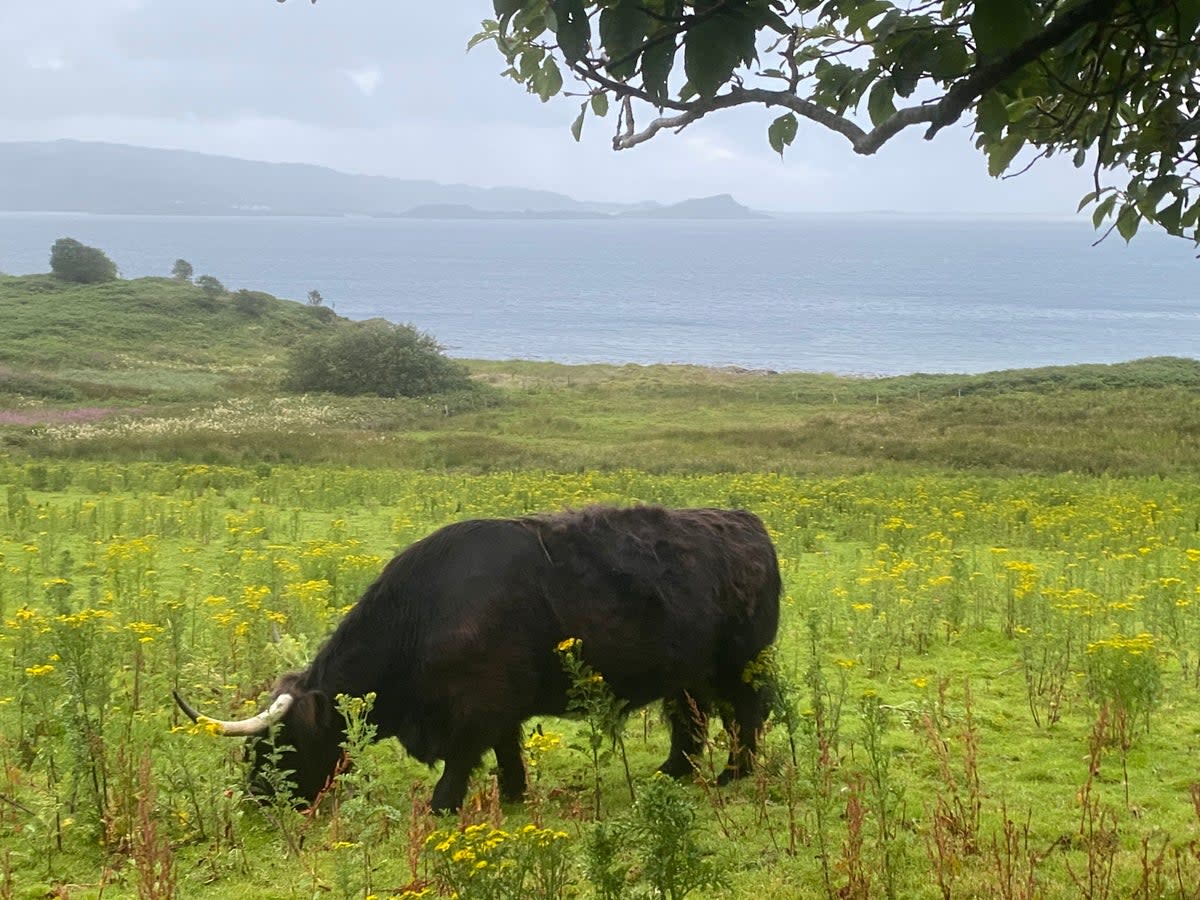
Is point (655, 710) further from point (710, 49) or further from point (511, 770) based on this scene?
point (710, 49)

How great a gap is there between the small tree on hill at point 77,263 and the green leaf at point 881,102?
9047cm

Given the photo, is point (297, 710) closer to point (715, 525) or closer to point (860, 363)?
point (715, 525)

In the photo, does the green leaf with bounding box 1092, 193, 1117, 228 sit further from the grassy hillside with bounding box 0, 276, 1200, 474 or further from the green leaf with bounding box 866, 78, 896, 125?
the grassy hillside with bounding box 0, 276, 1200, 474

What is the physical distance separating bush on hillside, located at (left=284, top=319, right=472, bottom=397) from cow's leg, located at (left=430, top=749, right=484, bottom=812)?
153 feet

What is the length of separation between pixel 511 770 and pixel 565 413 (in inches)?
1542

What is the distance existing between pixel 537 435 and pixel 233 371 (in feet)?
92.1

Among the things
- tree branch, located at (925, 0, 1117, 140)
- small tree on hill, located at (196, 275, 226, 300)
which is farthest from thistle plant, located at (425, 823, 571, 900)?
small tree on hill, located at (196, 275, 226, 300)

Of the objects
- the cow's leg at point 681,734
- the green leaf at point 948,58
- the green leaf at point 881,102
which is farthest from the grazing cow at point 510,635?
the green leaf at point 948,58

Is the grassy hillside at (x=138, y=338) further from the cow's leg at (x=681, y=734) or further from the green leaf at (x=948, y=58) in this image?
the green leaf at (x=948, y=58)

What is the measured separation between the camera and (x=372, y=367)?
5406 cm

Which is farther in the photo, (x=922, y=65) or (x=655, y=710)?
(x=655, y=710)

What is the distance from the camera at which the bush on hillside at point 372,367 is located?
53375 millimetres

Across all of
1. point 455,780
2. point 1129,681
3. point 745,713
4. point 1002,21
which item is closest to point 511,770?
point 455,780

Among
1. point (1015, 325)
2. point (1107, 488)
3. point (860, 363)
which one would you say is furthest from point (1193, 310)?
point (1107, 488)
